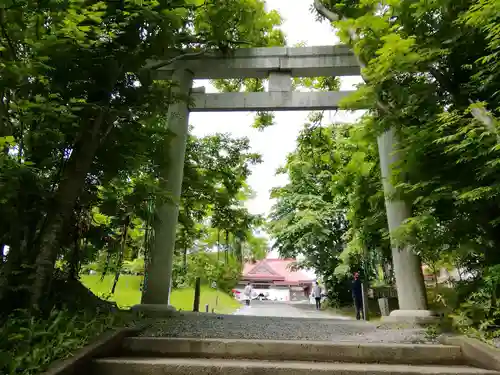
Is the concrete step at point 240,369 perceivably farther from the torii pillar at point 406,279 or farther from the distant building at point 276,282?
the distant building at point 276,282

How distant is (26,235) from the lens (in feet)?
12.7

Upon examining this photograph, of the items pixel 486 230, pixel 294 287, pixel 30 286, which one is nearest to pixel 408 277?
pixel 486 230

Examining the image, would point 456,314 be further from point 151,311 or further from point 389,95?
point 151,311

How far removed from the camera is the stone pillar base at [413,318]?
5164 millimetres

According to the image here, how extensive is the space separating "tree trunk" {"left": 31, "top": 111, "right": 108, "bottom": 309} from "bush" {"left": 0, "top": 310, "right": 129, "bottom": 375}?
33 centimetres

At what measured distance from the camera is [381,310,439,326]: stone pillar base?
516 cm

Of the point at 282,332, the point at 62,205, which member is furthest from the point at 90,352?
the point at 282,332

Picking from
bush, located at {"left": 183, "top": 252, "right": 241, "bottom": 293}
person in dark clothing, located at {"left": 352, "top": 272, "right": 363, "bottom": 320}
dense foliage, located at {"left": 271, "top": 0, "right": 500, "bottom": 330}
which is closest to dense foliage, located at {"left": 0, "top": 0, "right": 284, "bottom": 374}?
dense foliage, located at {"left": 271, "top": 0, "right": 500, "bottom": 330}

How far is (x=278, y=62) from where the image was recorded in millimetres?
7090

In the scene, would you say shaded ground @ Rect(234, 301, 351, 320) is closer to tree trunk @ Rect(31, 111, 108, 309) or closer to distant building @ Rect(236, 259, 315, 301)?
tree trunk @ Rect(31, 111, 108, 309)

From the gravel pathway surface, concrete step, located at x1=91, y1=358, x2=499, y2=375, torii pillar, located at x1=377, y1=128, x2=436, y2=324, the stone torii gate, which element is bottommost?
concrete step, located at x1=91, y1=358, x2=499, y2=375

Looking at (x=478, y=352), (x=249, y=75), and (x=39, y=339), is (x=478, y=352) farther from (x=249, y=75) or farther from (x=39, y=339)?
(x=249, y=75)

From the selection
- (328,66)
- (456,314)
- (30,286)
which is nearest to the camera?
(30,286)

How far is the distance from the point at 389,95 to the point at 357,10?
2604 mm
